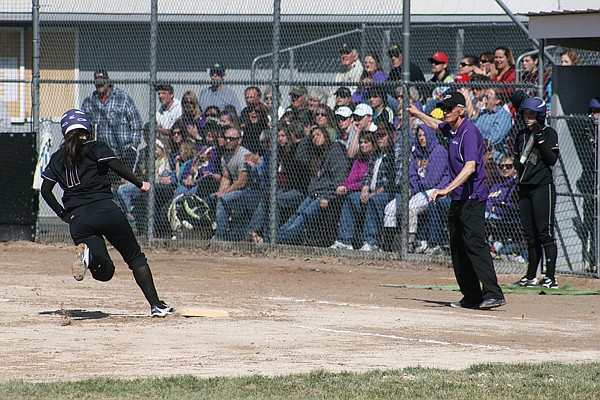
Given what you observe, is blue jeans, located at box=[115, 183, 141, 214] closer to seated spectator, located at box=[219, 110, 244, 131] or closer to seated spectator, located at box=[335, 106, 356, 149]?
seated spectator, located at box=[219, 110, 244, 131]

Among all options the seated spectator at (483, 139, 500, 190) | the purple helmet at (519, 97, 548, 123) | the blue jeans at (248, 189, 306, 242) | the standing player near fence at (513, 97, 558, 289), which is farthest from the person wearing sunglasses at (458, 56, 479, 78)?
the blue jeans at (248, 189, 306, 242)

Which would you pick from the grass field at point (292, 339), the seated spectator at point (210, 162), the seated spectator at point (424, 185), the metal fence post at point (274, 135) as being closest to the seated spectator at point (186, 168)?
the seated spectator at point (210, 162)

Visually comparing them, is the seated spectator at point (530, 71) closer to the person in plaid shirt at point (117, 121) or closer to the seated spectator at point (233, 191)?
the seated spectator at point (233, 191)

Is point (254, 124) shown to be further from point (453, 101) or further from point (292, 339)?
point (292, 339)

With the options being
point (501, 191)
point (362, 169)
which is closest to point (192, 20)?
point (362, 169)

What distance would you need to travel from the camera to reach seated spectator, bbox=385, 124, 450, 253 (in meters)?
15.3

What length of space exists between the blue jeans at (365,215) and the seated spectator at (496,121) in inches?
65.5

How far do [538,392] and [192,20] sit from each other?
1344 centimetres

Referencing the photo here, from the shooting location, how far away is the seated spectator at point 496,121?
1473cm

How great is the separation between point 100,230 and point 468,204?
3655 millimetres

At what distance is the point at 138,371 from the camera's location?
7621mm

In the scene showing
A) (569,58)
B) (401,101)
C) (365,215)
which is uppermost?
(569,58)

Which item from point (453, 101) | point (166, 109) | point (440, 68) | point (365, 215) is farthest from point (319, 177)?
point (453, 101)

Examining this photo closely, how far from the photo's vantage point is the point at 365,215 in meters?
15.7
